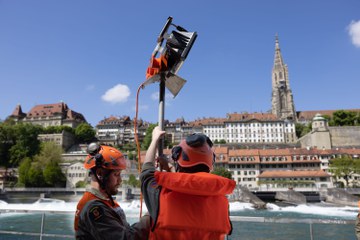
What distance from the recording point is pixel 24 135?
75875 mm

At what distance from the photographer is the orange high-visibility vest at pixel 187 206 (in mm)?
1688

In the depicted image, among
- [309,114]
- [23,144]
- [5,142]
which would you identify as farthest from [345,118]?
[5,142]

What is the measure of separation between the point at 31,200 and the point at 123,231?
53.3 m

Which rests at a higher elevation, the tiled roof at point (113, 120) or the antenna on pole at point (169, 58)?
the tiled roof at point (113, 120)

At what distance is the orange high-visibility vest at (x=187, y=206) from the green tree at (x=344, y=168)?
59.1 m

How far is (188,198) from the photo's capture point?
175 centimetres

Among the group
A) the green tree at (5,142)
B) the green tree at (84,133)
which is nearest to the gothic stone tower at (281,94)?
the green tree at (84,133)

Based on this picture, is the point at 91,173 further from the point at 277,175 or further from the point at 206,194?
the point at 277,175

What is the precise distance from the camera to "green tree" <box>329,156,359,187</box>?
2071 inches

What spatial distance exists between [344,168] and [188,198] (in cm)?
6017

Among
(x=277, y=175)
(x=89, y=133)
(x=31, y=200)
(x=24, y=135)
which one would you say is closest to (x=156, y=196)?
(x=31, y=200)

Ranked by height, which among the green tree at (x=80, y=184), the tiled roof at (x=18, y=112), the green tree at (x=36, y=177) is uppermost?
the tiled roof at (x=18, y=112)

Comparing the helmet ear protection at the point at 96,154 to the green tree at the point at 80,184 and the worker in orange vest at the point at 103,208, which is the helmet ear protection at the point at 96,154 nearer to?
the worker in orange vest at the point at 103,208

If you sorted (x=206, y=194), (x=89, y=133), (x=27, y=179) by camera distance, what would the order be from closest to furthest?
(x=206, y=194), (x=27, y=179), (x=89, y=133)
